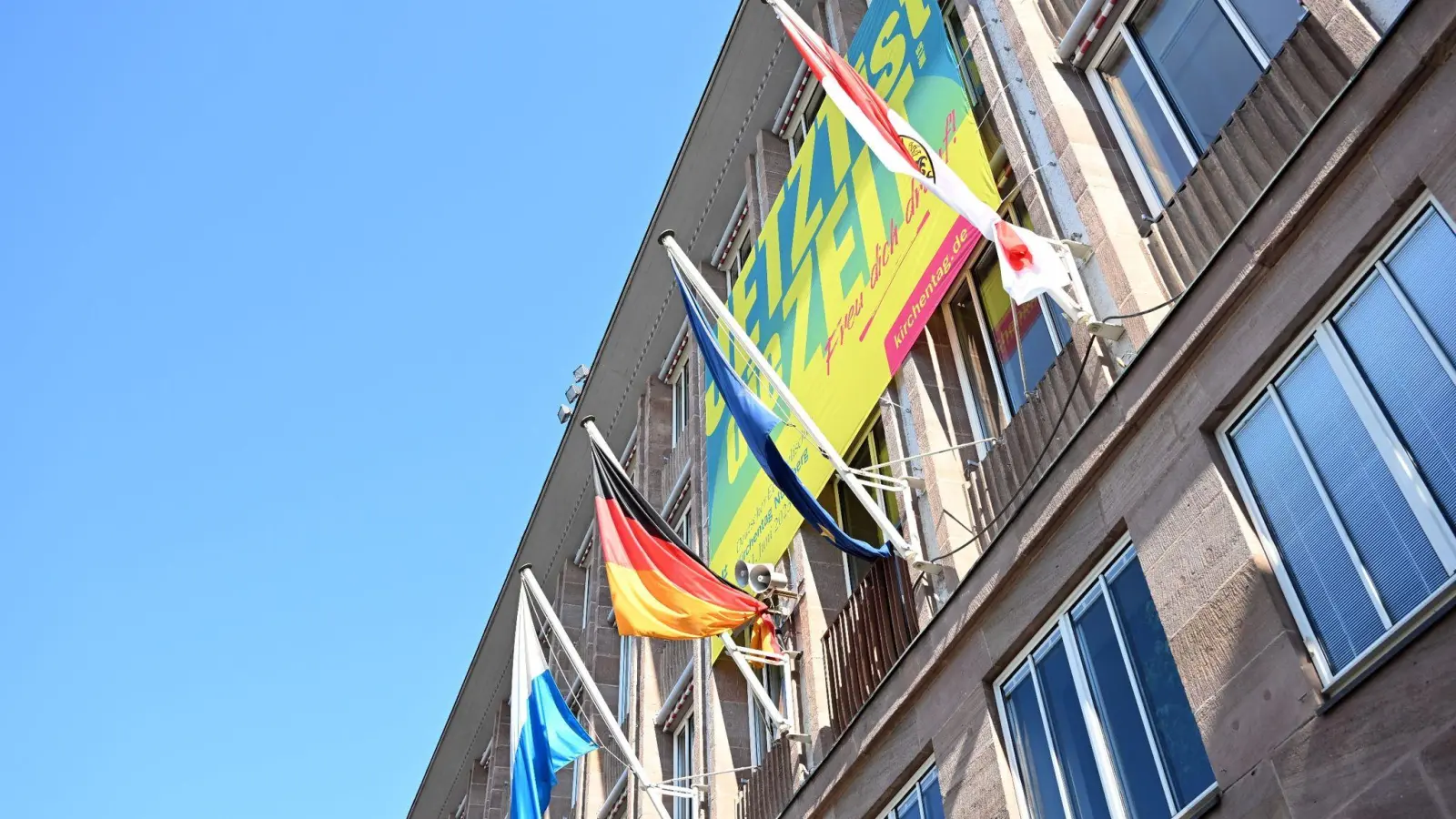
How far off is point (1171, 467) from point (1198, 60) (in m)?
4.61

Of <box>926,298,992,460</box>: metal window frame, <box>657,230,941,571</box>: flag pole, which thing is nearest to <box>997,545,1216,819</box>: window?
<box>657,230,941,571</box>: flag pole

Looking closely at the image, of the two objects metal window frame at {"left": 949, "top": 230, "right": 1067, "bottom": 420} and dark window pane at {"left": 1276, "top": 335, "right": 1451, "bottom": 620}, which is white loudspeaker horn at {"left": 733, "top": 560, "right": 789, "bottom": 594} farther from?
dark window pane at {"left": 1276, "top": 335, "right": 1451, "bottom": 620}

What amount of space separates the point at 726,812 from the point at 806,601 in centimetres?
327

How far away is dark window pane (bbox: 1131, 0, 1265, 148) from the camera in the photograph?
11898mm

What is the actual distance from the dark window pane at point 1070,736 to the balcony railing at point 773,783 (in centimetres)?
512

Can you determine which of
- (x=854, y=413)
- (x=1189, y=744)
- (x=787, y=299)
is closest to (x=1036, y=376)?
(x=854, y=413)

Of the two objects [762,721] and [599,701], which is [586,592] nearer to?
[599,701]

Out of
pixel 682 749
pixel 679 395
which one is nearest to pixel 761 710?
pixel 682 749

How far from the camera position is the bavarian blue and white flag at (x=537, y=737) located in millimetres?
18188

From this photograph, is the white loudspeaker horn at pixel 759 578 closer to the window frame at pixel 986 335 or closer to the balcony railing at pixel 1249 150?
the window frame at pixel 986 335

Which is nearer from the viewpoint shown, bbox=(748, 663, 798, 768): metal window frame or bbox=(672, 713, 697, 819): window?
bbox=(748, 663, 798, 768): metal window frame

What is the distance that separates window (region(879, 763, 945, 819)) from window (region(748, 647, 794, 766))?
4511 millimetres

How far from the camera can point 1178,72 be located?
12.9 m

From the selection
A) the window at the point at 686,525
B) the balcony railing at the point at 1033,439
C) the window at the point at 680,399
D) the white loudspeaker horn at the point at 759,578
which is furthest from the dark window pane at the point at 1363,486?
the window at the point at 680,399
